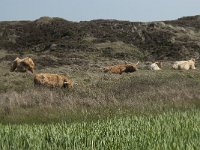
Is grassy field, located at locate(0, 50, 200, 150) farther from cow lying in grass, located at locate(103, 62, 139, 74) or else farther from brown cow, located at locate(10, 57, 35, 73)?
brown cow, located at locate(10, 57, 35, 73)

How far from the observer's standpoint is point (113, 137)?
727 cm

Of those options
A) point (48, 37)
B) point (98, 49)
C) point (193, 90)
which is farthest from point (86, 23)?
point (193, 90)

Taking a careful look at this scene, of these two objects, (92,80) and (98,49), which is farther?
(98,49)

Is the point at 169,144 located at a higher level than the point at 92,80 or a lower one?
higher

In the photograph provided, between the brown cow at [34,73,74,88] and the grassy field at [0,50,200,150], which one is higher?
the grassy field at [0,50,200,150]

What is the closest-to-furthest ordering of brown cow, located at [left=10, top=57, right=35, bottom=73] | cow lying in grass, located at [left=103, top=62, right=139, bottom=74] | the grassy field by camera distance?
the grassy field → cow lying in grass, located at [left=103, top=62, right=139, bottom=74] → brown cow, located at [left=10, top=57, right=35, bottom=73]

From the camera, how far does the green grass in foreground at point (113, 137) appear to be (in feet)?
21.4

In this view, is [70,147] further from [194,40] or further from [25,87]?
[194,40]

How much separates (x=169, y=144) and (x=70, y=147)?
1.18 m

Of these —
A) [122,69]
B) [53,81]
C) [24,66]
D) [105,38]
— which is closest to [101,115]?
[53,81]

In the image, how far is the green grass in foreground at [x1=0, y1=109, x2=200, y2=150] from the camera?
6516 mm

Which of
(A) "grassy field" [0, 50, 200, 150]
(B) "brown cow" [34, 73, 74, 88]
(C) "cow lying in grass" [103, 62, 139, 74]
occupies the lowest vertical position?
(C) "cow lying in grass" [103, 62, 139, 74]

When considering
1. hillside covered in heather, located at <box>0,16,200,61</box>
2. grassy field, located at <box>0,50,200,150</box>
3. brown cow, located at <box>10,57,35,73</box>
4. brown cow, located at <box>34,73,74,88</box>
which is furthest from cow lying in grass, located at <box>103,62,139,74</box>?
hillside covered in heather, located at <box>0,16,200,61</box>

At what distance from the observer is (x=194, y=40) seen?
51.9 m
